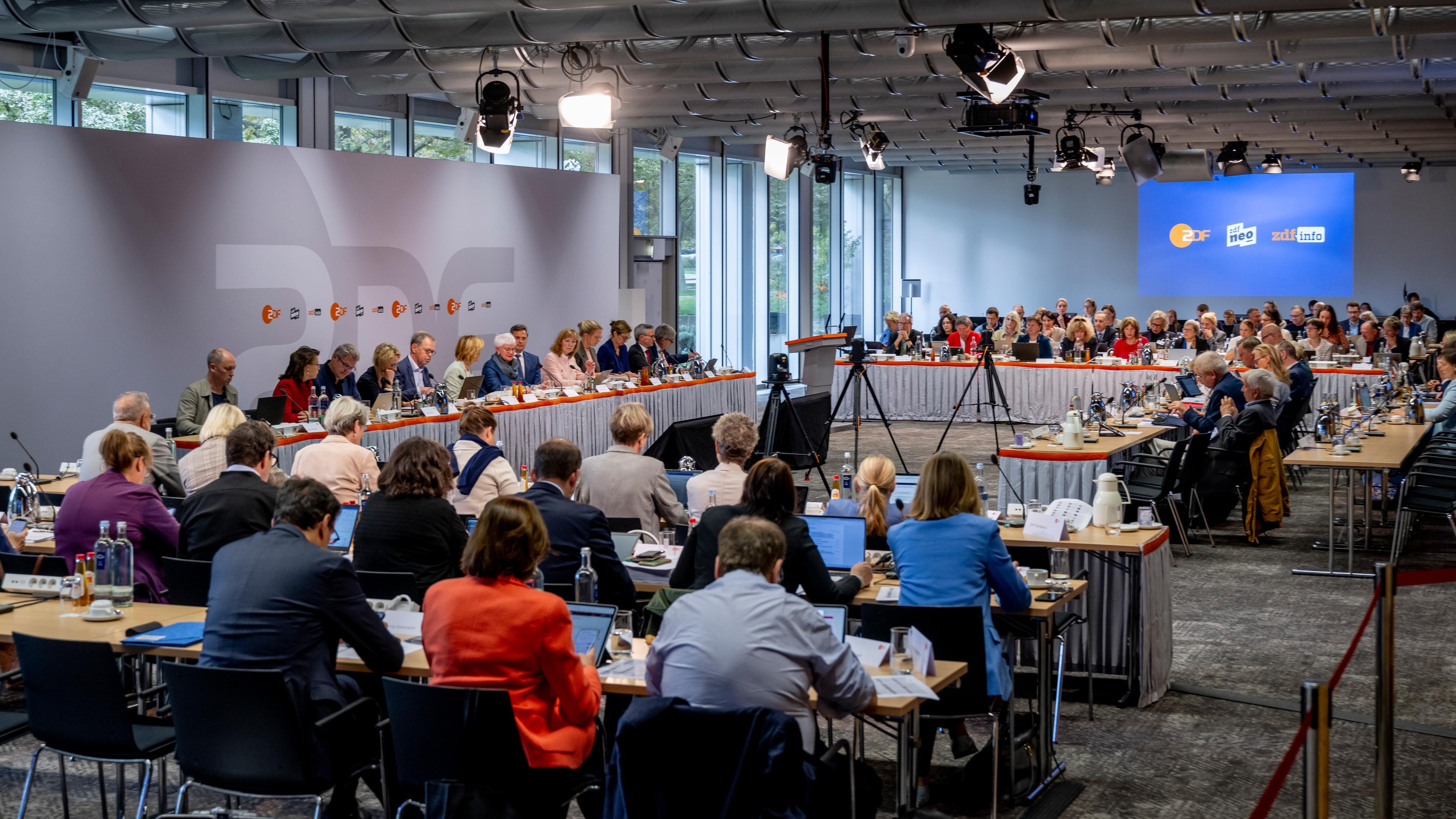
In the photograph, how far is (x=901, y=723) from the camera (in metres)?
3.75

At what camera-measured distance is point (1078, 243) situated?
84.4 feet

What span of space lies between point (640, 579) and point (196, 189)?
671cm

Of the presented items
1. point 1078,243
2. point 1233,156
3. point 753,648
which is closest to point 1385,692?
point 753,648

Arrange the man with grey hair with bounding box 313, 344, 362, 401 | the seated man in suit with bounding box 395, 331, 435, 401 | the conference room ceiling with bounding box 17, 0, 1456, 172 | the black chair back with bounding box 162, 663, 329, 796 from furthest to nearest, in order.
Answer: the seated man in suit with bounding box 395, 331, 435, 401
the man with grey hair with bounding box 313, 344, 362, 401
the conference room ceiling with bounding box 17, 0, 1456, 172
the black chair back with bounding box 162, 663, 329, 796

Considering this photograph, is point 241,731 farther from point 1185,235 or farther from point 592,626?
point 1185,235

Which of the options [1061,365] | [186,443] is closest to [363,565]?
[186,443]

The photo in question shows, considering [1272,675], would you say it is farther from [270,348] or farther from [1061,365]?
[1061,365]

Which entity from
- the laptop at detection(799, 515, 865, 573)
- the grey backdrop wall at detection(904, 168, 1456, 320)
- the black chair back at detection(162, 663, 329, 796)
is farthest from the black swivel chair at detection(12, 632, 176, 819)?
the grey backdrop wall at detection(904, 168, 1456, 320)

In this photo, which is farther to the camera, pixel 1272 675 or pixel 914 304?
pixel 914 304

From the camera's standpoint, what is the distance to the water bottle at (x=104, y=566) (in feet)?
14.9

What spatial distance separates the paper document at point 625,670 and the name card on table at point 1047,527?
2464 millimetres

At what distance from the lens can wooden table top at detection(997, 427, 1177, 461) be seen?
8594mm

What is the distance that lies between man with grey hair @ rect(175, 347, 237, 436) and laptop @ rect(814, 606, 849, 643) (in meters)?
5.78

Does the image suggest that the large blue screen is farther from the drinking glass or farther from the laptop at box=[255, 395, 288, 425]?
the drinking glass
